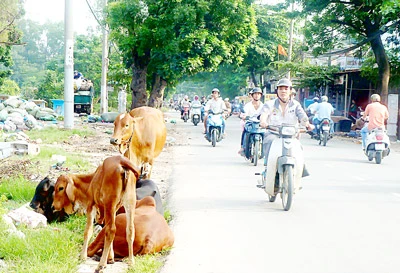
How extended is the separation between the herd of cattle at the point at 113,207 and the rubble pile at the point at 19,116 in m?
12.0

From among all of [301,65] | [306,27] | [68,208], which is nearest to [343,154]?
[306,27]

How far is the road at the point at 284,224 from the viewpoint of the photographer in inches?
207

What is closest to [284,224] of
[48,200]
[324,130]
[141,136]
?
[141,136]

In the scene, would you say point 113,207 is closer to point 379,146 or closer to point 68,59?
point 379,146

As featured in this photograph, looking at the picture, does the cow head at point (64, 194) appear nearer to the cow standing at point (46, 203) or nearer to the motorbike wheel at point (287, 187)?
the cow standing at point (46, 203)

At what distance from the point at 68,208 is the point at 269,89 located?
3982cm

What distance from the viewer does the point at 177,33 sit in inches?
895

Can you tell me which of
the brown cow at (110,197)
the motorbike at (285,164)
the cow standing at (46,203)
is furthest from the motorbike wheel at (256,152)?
the brown cow at (110,197)

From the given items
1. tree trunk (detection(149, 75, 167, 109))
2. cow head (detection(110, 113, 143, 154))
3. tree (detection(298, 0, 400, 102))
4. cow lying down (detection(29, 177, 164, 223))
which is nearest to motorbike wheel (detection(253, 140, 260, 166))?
cow head (detection(110, 113, 143, 154))

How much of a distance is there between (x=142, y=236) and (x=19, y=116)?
1697cm

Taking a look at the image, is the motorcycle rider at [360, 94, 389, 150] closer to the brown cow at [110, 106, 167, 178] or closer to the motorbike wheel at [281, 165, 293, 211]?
the brown cow at [110, 106, 167, 178]

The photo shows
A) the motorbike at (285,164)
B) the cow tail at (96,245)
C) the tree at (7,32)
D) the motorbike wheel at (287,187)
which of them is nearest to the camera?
the cow tail at (96,245)

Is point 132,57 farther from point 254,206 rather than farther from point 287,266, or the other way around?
point 287,266

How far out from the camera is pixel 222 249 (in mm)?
5652
